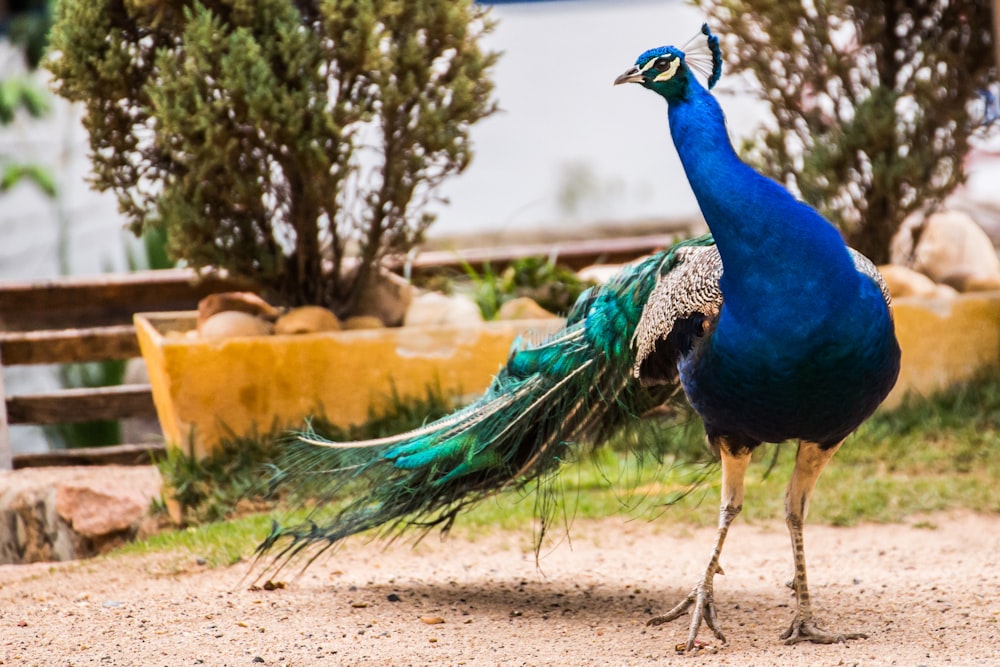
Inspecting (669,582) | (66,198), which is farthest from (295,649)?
(66,198)

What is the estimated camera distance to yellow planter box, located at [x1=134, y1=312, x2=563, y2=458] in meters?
5.42

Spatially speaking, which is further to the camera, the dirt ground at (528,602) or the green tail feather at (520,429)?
the green tail feather at (520,429)

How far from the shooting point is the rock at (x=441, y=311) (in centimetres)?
591

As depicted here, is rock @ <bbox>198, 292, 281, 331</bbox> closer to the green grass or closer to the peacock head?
the green grass

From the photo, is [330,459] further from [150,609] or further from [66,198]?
[66,198]

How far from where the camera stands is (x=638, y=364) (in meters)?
3.48

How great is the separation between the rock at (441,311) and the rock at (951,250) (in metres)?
2.65

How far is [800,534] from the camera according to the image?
11.1 feet

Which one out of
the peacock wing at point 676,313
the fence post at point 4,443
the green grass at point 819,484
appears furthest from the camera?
the fence post at point 4,443

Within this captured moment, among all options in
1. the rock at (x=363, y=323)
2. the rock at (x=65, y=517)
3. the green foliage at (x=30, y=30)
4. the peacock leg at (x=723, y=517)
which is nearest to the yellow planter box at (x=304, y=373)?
the rock at (x=363, y=323)

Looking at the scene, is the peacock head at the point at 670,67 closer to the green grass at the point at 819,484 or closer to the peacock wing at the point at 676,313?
the peacock wing at the point at 676,313

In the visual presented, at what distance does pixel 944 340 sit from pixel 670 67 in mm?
3716

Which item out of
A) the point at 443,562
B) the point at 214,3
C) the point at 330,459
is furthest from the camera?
the point at 214,3

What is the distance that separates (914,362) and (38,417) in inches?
185
